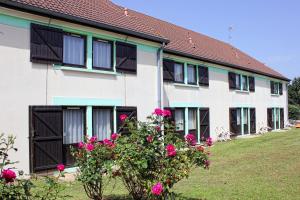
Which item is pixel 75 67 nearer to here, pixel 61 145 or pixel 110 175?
pixel 61 145

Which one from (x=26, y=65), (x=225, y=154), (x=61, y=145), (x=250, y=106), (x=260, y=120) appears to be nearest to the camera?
(x=26, y=65)

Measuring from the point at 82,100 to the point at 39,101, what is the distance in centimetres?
181

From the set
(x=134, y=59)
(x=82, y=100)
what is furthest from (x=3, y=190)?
(x=134, y=59)

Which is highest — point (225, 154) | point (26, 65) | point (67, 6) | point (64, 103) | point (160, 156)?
point (67, 6)

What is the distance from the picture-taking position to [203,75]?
22719mm

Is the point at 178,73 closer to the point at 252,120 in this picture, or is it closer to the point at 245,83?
the point at 245,83

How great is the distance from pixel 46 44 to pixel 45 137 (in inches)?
114

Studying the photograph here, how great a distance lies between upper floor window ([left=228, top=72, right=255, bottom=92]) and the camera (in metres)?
26.5

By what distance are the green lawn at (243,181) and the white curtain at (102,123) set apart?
12.6 ft

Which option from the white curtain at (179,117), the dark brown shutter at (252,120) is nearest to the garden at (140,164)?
the white curtain at (179,117)

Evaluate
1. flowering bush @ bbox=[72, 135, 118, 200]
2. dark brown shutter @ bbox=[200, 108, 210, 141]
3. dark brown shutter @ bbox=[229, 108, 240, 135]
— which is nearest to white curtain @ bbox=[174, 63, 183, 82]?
dark brown shutter @ bbox=[200, 108, 210, 141]

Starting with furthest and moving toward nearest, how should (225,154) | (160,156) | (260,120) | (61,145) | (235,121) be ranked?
(260,120) < (235,121) < (225,154) < (61,145) < (160,156)

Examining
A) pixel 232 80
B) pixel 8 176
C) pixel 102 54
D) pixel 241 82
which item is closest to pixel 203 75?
pixel 232 80

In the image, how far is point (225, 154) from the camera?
1694 centimetres
